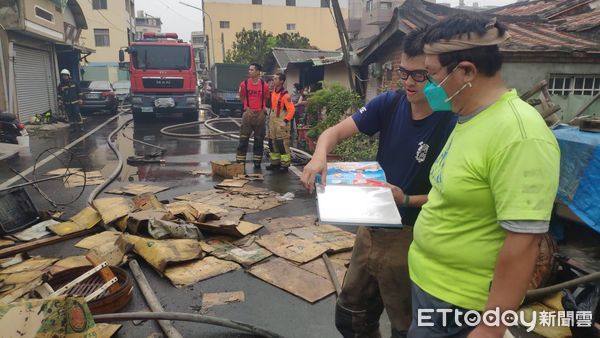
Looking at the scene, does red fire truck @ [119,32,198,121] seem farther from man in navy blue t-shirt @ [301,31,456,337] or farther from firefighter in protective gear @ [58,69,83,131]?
man in navy blue t-shirt @ [301,31,456,337]

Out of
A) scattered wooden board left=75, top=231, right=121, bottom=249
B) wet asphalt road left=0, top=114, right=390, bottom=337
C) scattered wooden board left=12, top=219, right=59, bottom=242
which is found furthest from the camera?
scattered wooden board left=12, top=219, right=59, bottom=242

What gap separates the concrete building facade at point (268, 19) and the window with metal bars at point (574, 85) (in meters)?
44.7

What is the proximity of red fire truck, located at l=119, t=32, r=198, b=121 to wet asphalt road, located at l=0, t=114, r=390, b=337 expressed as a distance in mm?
2468

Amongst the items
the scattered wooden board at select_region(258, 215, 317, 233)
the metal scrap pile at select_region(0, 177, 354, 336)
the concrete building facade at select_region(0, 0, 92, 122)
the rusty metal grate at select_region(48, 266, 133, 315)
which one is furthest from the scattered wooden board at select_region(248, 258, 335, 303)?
the concrete building facade at select_region(0, 0, 92, 122)

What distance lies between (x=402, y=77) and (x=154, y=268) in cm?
322

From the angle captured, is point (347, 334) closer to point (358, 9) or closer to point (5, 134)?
point (5, 134)

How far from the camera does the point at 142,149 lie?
11.4 m

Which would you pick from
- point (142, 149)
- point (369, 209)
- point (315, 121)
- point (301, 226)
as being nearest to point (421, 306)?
point (369, 209)

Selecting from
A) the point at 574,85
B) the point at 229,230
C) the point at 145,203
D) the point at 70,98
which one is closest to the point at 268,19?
the point at 70,98

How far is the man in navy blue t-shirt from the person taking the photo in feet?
7.10

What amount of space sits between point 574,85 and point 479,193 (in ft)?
26.3

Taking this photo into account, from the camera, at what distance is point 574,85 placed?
7680 millimetres

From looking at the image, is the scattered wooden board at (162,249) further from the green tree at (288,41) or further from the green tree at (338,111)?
the green tree at (288,41)

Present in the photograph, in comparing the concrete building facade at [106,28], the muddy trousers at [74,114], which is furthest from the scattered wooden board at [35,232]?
the concrete building facade at [106,28]
